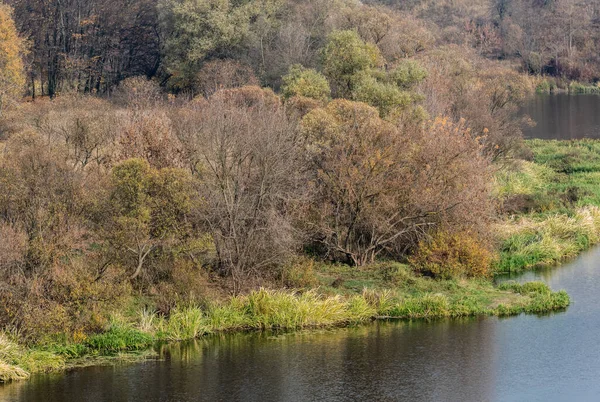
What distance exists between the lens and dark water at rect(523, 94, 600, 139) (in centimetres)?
8106

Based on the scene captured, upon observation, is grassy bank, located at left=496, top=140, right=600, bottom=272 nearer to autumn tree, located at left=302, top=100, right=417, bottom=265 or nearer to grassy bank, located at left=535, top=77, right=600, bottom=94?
autumn tree, located at left=302, top=100, right=417, bottom=265

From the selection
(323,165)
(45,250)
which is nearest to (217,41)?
(323,165)

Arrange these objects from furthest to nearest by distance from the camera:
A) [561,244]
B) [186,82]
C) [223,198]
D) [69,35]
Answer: [69,35] < [186,82] < [561,244] < [223,198]

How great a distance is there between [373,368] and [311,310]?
4.39 m

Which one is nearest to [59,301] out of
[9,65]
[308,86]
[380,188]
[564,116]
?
[380,188]

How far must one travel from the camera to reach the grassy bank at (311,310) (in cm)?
2788

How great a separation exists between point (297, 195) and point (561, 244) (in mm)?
13684

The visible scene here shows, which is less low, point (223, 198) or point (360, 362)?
point (223, 198)

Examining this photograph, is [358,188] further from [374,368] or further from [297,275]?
[374,368]

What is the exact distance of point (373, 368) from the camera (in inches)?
1081

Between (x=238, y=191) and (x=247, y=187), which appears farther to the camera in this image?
(x=247, y=187)

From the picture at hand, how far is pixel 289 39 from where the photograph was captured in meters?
60.8

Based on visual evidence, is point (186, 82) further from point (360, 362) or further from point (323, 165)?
point (360, 362)

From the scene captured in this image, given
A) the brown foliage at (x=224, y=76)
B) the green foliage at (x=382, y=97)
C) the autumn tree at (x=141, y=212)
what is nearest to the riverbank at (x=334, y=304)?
the autumn tree at (x=141, y=212)
